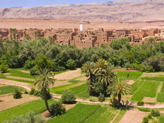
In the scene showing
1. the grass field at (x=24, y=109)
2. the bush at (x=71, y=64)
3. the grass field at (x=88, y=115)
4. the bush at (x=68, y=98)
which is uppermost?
the bush at (x=71, y=64)

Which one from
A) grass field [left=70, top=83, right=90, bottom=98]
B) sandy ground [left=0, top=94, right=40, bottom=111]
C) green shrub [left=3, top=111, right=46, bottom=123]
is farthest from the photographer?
grass field [left=70, top=83, right=90, bottom=98]

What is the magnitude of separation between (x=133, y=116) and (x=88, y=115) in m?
4.73

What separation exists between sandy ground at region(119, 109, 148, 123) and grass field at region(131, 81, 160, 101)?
3724 millimetres

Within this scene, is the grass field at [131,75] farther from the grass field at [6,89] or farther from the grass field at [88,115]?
the grass field at [6,89]

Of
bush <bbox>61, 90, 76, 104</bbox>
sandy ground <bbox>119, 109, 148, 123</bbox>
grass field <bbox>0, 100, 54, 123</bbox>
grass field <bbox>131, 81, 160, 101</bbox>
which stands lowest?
sandy ground <bbox>119, 109, 148, 123</bbox>

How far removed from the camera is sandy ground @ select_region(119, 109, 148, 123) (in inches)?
859

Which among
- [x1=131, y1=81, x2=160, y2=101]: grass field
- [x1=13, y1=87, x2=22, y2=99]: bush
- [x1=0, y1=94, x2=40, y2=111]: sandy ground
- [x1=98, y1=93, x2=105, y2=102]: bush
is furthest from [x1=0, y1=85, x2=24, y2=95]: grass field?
[x1=131, y1=81, x2=160, y2=101]: grass field

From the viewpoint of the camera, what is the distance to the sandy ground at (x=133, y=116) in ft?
71.6

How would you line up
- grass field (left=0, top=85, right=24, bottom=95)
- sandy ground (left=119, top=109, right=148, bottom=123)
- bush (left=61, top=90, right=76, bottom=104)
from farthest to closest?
grass field (left=0, top=85, right=24, bottom=95) → bush (left=61, top=90, right=76, bottom=104) → sandy ground (left=119, top=109, right=148, bottom=123)

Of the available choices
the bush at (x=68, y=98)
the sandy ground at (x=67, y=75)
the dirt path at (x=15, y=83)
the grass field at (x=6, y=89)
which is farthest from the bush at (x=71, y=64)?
the bush at (x=68, y=98)

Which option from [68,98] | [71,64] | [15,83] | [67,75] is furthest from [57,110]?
[71,64]

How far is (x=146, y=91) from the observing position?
3109cm

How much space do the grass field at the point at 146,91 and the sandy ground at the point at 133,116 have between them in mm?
3724

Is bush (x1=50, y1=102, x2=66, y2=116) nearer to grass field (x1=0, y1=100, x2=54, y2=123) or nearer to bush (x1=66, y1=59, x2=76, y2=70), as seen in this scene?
grass field (x1=0, y1=100, x2=54, y2=123)
